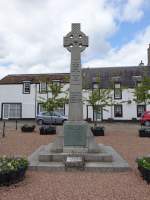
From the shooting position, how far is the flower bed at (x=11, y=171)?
6.39 m

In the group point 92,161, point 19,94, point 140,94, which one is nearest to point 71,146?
point 92,161

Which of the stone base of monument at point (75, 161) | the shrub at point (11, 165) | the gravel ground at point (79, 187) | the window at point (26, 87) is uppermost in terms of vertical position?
the window at point (26, 87)

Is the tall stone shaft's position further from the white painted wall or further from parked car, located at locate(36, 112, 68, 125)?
the white painted wall

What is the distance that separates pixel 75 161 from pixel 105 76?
32.5 meters

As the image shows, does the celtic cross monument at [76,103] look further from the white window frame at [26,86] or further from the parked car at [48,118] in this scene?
the white window frame at [26,86]

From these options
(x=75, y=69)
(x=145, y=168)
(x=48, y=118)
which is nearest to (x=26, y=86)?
(x=48, y=118)

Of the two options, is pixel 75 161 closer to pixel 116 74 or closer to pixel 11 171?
pixel 11 171

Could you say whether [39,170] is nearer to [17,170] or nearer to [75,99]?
[17,170]

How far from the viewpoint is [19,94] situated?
39.5 m

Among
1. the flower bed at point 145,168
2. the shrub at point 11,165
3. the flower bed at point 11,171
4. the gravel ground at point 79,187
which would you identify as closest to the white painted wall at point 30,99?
the gravel ground at point 79,187

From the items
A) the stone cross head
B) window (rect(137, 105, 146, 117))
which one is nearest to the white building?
window (rect(137, 105, 146, 117))

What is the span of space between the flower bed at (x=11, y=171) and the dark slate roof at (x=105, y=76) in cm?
3137

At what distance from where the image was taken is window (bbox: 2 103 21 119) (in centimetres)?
3931

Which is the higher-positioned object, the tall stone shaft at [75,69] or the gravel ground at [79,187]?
the tall stone shaft at [75,69]
